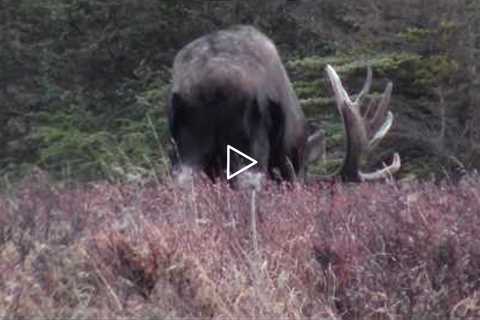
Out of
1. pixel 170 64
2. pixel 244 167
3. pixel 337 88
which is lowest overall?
pixel 170 64

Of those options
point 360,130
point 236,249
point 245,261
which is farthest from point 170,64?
point 245,261

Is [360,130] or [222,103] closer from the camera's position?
[222,103]

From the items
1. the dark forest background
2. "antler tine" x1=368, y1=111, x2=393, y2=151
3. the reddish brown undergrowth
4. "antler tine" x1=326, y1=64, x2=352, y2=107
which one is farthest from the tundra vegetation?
the dark forest background

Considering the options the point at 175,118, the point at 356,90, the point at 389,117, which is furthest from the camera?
the point at 356,90

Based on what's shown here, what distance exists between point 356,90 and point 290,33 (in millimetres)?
4645

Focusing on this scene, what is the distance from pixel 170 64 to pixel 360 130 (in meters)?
11.7

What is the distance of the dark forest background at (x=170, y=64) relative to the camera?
63.5 ft

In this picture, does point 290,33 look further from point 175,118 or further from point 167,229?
point 167,229

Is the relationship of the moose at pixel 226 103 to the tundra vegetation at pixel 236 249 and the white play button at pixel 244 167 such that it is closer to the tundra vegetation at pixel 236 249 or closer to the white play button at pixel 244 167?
the white play button at pixel 244 167

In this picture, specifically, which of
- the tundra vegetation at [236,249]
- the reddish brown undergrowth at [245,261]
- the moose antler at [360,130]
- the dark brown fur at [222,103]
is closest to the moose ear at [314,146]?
the moose antler at [360,130]

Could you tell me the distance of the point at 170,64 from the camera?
24344mm

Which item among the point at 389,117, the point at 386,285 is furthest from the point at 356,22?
the point at 386,285

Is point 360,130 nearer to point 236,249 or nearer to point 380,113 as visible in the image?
point 380,113

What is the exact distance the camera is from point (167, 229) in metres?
7.50
